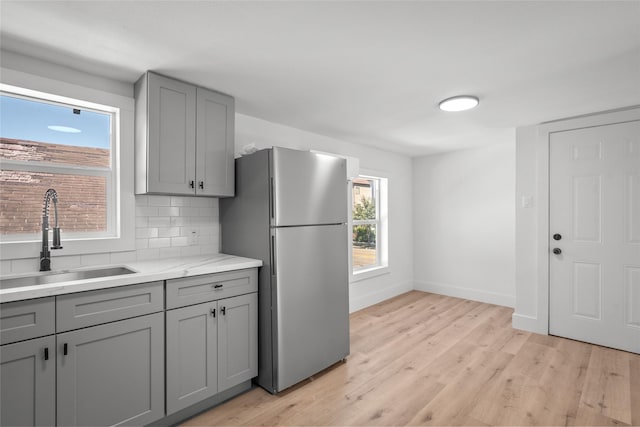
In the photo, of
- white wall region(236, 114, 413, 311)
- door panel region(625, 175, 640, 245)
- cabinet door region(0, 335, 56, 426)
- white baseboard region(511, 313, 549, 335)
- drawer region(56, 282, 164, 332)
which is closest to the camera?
cabinet door region(0, 335, 56, 426)

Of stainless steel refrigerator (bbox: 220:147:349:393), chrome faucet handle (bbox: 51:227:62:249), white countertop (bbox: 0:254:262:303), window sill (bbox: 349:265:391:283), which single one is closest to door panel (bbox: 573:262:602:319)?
window sill (bbox: 349:265:391:283)

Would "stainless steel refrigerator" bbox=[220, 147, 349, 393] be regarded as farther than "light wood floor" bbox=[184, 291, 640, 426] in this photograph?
Yes

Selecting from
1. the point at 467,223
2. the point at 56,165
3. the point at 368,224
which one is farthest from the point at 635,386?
the point at 56,165

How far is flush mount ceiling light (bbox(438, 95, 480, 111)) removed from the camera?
8.53ft

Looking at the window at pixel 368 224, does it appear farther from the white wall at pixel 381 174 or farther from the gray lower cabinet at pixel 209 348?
the gray lower cabinet at pixel 209 348

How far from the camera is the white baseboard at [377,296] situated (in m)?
4.19

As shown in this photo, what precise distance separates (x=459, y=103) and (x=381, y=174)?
203cm

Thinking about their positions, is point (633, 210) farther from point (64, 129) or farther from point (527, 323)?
point (64, 129)

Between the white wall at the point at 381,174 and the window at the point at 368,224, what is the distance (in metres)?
0.13

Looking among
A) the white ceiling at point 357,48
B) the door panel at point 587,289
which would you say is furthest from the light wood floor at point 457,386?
the white ceiling at point 357,48

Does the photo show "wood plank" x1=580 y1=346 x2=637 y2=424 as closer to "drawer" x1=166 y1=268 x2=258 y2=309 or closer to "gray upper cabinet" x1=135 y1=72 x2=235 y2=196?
"drawer" x1=166 y1=268 x2=258 y2=309

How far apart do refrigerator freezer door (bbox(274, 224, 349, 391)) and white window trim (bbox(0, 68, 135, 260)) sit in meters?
1.14

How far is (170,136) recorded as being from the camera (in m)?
2.28

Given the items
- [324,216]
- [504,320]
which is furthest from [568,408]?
[324,216]
